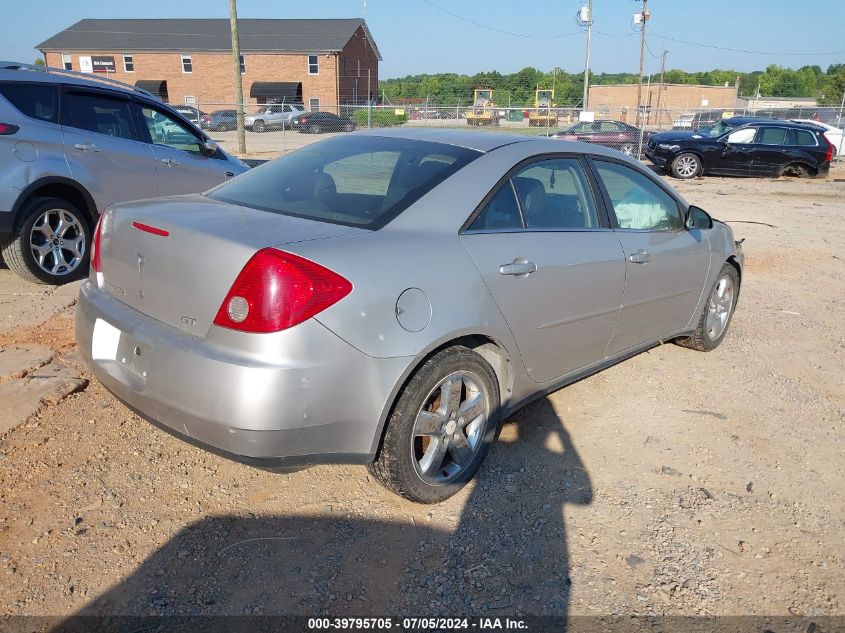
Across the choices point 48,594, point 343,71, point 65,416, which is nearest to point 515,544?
point 48,594

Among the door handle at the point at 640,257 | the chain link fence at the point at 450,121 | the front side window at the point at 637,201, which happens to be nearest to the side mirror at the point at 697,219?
the front side window at the point at 637,201

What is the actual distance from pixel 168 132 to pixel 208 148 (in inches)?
16.6

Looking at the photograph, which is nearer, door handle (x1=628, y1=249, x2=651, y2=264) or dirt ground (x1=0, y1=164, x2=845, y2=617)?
dirt ground (x1=0, y1=164, x2=845, y2=617)

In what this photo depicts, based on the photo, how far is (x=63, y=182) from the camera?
5828 mm

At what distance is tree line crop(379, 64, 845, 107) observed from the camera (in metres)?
71.6

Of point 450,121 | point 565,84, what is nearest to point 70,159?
point 450,121

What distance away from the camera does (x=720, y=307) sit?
5.12m

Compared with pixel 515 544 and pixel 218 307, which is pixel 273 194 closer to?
Result: pixel 218 307

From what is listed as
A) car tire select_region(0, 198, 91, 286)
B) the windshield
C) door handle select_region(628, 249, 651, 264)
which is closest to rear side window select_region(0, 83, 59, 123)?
car tire select_region(0, 198, 91, 286)

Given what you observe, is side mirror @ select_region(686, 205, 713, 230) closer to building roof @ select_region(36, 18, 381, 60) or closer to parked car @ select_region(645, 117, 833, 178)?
parked car @ select_region(645, 117, 833, 178)

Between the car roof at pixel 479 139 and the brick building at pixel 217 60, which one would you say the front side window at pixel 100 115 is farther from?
the brick building at pixel 217 60

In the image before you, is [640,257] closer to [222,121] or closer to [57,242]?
[57,242]

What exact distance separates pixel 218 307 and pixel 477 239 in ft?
3.85

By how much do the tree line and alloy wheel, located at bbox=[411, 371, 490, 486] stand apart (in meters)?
58.5
